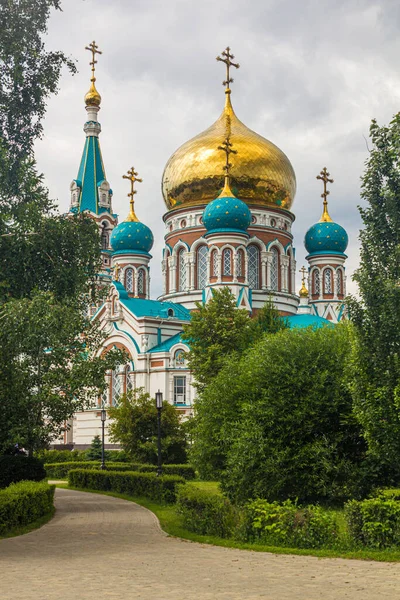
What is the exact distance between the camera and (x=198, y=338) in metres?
30.3

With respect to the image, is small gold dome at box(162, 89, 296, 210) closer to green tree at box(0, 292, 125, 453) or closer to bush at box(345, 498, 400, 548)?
green tree at box(0, 292, 125, 453)

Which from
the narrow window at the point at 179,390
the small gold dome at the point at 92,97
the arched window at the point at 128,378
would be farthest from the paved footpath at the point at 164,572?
the small gold dome at the point at 92,97

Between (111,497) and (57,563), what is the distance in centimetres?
1104

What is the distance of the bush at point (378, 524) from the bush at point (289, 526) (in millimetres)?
395

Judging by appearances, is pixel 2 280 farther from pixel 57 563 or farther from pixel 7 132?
pixel 57 563

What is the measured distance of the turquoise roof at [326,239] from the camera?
45.2m

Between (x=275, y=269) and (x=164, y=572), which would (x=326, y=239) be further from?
(x=164, y=572)

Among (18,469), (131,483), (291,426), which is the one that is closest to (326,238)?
(131,483)

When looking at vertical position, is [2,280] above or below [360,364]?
above

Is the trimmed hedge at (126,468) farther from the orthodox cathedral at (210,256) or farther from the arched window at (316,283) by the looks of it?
the arched window at (316,283)

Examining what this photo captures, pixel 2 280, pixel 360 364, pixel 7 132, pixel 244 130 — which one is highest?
pixel 244 130

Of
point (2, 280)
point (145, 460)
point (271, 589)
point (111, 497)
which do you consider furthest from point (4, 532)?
point (145, 460)

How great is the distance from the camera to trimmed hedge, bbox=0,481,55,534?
1326 cm

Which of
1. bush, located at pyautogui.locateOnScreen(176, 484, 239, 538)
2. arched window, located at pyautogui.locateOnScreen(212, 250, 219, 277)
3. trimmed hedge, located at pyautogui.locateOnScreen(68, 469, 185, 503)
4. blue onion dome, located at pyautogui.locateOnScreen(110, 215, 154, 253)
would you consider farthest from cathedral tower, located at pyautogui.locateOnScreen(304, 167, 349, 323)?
bush, located at pyautogui.locateOnScreen(176, 484, 239, 538)
